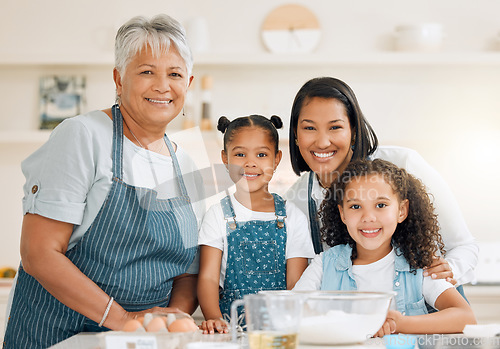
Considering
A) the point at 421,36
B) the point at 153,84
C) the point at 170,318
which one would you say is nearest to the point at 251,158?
the point at 153,84

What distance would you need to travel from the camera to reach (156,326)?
1027 mm

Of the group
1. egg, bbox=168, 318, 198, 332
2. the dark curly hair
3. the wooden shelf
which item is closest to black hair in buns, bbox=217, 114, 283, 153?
the dark curly hair

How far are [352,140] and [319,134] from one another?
0.43 ft

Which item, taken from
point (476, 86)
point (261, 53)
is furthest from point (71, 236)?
point (476, 86)

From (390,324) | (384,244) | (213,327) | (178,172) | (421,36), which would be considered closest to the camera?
(390,324)

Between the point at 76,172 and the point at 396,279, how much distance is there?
81 cm

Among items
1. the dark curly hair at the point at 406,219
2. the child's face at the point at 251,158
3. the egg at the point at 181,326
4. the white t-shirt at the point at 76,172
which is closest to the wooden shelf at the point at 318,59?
the child's face at the point at 251,158

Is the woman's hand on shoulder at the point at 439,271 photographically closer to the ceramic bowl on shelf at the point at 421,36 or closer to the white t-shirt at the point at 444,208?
the white t-shirt at the point at 444,208

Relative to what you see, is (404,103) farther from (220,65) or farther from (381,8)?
(220,65)

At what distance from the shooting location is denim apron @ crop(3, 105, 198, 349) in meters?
1.41

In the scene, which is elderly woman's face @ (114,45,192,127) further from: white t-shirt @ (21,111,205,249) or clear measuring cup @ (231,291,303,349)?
clear measuring cup @ (231,291,303,349)

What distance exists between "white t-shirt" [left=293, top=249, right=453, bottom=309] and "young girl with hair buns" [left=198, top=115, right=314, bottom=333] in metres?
0.10

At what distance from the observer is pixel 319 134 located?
167cm

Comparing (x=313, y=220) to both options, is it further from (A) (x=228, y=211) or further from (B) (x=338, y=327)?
(B) (x=338, y=327)
